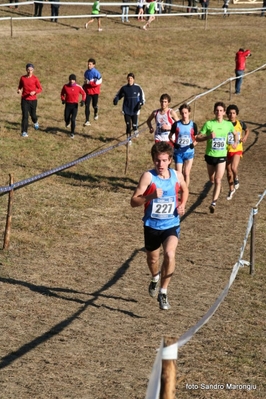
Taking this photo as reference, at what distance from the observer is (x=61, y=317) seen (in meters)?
9.40

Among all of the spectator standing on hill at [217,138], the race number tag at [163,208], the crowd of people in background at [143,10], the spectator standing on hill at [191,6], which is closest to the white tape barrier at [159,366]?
the race number tag at [163,208]

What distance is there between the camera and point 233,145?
1474cm

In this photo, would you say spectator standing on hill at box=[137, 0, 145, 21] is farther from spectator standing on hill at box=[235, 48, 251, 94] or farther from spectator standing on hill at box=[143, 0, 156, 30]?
spectator standing on hill at box=[235, 48, 251, 94]

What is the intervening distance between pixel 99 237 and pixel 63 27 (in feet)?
77.6

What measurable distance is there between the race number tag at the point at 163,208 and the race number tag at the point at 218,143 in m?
5.67

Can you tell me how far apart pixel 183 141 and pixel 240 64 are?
16.2 m

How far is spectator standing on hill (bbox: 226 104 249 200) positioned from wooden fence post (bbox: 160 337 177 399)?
10021 mm

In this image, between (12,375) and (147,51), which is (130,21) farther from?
(12,375)

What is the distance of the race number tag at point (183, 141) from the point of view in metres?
14.6

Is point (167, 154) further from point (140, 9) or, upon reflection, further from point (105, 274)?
point (140, 9)

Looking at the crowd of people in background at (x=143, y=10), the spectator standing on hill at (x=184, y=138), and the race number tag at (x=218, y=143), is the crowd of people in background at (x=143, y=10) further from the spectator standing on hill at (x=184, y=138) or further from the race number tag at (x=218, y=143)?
the race number tag at (x=218, y=143)

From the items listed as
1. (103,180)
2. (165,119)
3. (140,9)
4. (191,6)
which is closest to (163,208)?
(165,119)

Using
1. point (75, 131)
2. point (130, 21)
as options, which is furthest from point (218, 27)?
point (75, 131)

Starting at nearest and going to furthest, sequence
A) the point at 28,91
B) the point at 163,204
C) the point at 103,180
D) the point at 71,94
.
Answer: the point at 163,204 < the point at 103,180 < the point at 28,91 < the point at 71,94
